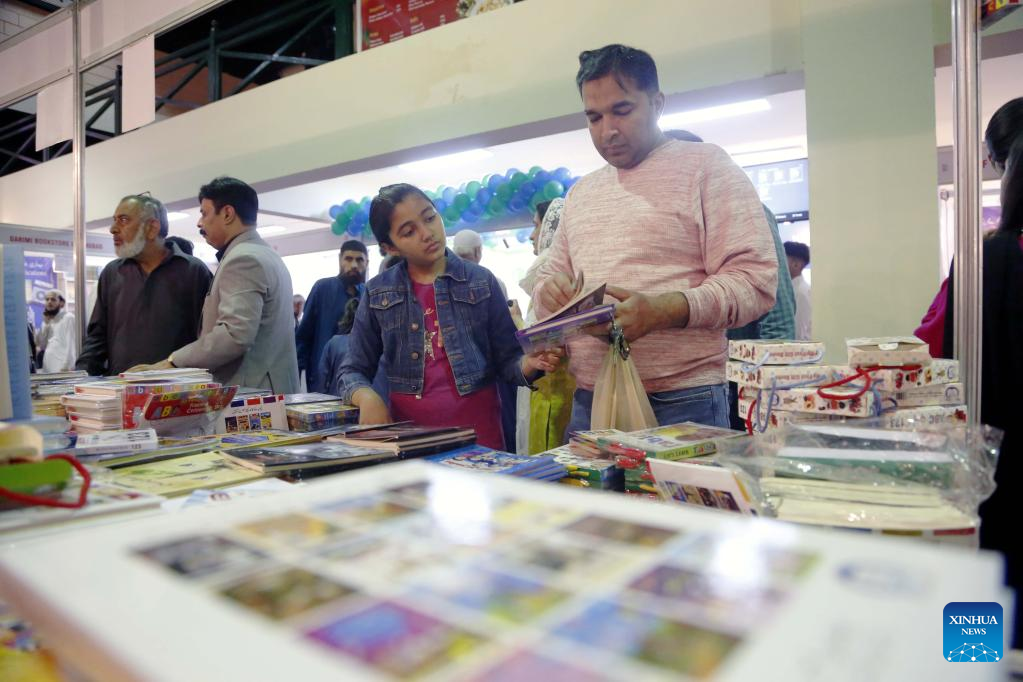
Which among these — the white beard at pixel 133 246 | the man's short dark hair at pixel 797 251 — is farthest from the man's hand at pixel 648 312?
the man's short dark hair at pixel 797 251

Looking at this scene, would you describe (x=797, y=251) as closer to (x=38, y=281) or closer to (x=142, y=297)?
(x=142, y=297)

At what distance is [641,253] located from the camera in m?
1.60

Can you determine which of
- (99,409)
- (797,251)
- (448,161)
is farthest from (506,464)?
(448,161)

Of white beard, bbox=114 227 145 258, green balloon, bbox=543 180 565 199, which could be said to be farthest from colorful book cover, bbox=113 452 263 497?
green balloon, bbox=543 180 565 199

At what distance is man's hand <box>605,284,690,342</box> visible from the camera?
4.59 feet

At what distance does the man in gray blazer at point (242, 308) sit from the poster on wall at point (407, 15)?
2.21 metres

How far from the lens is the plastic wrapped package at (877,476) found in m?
0.69

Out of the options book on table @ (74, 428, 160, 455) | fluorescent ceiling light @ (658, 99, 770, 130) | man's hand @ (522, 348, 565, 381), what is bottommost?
book on table @ (74, 428, 160, 455)

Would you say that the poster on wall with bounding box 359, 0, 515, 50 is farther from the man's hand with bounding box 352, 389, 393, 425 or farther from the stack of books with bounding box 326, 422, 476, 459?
the stack of books with bounding box 326, 422, 476, 459

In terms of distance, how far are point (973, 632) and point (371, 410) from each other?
162cm

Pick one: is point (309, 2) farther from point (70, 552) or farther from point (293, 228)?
point (70, 552)

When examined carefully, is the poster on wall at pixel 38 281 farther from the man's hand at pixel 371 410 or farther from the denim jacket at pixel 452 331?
the man's hand at pixel 371 410

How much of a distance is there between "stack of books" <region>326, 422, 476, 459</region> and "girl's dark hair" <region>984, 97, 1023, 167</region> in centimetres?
148

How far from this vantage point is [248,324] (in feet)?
7.97
